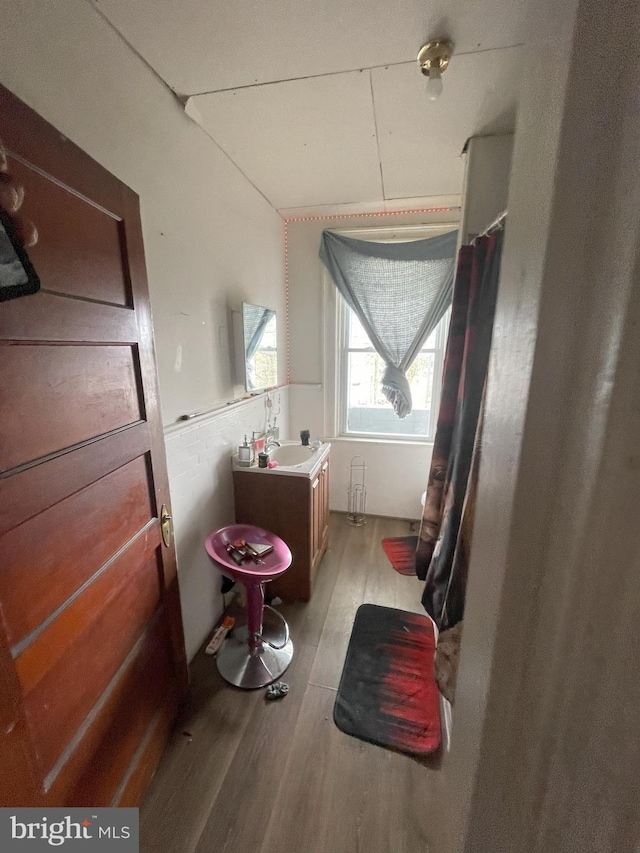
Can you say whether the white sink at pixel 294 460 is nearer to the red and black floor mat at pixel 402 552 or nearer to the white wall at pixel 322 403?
the white wall at pixel 322 403

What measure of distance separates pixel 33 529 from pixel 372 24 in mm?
1752

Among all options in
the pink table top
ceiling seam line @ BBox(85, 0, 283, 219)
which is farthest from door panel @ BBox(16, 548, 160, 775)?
ceiling seam line @ BBox(85, 0, 283, 219)

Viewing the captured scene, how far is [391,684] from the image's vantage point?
5.24 feet

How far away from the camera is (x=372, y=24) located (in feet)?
3.52

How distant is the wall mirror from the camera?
2027 mm

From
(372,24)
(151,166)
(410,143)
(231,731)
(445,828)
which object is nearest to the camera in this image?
(445,828)

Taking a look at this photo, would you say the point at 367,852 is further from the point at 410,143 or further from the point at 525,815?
the point at 410,143

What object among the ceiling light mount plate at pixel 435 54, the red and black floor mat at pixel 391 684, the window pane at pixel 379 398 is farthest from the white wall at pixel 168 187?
the window pane at pixel 379 398

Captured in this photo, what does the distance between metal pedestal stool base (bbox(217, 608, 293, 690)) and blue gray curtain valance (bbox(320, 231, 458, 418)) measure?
77.2 inches

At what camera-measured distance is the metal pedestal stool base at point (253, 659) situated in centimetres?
160

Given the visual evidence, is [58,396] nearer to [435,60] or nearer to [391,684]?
[435,60]

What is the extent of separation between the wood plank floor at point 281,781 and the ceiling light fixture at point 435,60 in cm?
248

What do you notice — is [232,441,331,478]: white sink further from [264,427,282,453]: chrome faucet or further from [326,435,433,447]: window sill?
[326,435,433,447]: window sill

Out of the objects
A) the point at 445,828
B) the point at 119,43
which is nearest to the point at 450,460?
the point at 445,828
